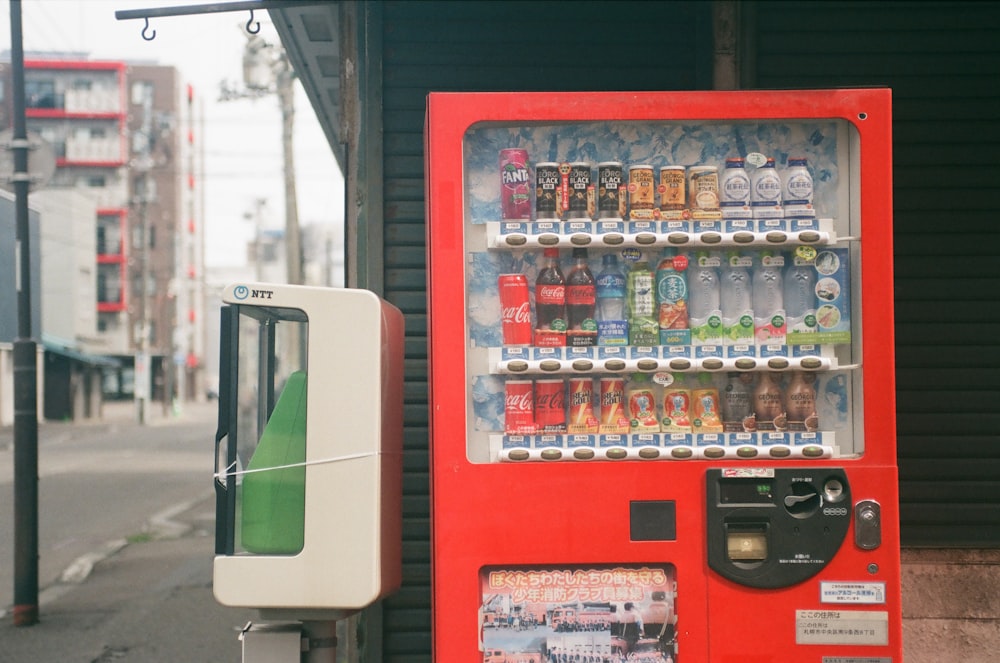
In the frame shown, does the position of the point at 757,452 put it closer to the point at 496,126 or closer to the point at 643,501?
the point at 643,501

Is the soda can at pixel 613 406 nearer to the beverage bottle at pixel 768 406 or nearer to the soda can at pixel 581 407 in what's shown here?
the soda can at pixel 581 407

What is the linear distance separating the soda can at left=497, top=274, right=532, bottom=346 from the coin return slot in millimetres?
893

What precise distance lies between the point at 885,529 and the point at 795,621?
0.41 m

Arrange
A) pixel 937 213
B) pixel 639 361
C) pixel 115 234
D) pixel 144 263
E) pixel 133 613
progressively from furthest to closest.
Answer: pixel 115 234 < pixel 144 263 < pixel 133 613 < pixel 937 213 < pixel 639 361

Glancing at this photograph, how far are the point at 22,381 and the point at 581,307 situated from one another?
195 inches

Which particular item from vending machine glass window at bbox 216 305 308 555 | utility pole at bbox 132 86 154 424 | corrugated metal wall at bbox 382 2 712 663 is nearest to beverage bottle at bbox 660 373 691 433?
vending machine glass window at bbox 216 305 308 555

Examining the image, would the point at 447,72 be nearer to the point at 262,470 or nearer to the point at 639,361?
the point at 639,361

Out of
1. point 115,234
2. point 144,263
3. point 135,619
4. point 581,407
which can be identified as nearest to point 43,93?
point 115,234

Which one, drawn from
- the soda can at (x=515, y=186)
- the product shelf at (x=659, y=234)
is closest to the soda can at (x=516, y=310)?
the product shelf at (x=659, y=234)

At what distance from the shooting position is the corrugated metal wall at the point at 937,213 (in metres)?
4.33

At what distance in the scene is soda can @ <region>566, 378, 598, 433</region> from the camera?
119 inches

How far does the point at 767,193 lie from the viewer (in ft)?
10.1

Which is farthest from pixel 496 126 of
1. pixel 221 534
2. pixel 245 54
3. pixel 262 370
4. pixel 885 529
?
pixel 245 54

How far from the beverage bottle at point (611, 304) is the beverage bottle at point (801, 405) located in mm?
571
